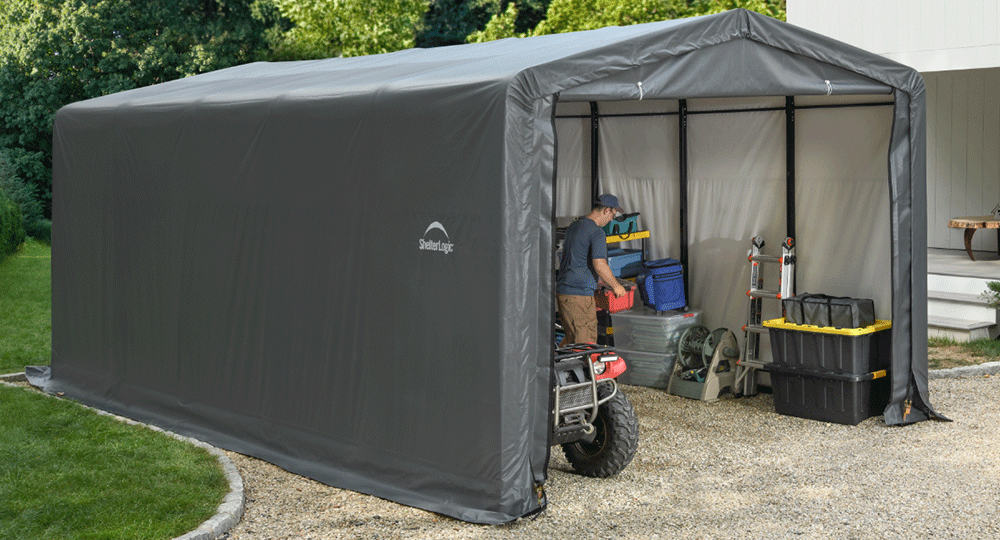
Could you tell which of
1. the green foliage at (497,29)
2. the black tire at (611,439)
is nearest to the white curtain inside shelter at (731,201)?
the black tire at (611,439)

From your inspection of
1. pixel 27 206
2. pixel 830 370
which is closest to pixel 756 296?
pixel 830 370

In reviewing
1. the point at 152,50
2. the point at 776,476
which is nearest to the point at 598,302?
the point at 776,476

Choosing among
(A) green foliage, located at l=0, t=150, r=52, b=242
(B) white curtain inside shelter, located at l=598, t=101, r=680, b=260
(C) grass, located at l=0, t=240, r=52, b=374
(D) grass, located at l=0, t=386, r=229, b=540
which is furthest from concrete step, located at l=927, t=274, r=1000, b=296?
(A) green foliage, located at l=0, t=150, r=52, b=242

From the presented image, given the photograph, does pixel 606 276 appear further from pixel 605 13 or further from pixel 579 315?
pixel 605 13

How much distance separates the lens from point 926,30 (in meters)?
12.6

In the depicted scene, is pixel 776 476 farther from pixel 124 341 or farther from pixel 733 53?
pixel 124 341

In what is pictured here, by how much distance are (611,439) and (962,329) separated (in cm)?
584

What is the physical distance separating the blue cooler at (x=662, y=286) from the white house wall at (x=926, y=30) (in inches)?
197

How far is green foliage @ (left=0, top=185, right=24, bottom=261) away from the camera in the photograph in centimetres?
1767

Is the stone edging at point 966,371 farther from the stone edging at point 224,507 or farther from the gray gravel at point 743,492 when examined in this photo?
the stone edging at point 224,507

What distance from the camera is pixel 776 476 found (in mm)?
6918

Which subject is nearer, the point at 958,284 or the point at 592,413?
the point at 592,413

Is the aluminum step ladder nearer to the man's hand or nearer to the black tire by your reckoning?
the man's hand

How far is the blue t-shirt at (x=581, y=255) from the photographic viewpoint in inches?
336
